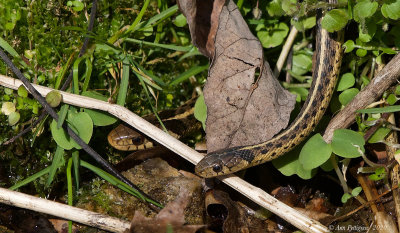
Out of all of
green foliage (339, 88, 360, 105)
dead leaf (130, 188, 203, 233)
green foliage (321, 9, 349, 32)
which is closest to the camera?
dead leaf (130, 188, 203, 233)

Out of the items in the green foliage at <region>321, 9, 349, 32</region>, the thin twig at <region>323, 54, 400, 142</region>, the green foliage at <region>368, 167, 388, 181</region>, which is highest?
the green foliage at <region>321, 9, 349, 32</region>

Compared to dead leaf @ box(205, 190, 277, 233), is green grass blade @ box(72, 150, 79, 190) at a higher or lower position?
higher

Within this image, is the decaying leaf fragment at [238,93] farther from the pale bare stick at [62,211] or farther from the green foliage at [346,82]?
the pale bare stick at [62,211]

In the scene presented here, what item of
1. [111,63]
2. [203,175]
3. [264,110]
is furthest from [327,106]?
[111,63]

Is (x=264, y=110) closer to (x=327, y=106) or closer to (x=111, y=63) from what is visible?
(x=327, y=106)

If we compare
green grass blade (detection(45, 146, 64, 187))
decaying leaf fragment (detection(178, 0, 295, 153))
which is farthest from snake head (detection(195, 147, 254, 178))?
green grass blade (detection(45, 146, 64, 187))

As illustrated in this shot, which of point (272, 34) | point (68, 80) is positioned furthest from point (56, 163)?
point (272, 34)

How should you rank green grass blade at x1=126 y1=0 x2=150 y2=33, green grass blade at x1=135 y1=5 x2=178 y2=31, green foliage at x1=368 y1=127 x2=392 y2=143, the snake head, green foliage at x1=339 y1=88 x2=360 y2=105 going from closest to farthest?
the snake head < green foliage at x1=368 y1=127 x2=392 y2=143 < green foliage at x1=339 y1=88 x2=360 y2=105 < green grass blade at x1=126 y1=0 x2=150 y2=33 < green grass blade at x1=135 y1=5 x2=178 y2=31

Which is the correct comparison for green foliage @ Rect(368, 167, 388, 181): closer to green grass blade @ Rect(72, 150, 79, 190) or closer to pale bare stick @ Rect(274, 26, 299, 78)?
pale bare stick @ Rect(274, 26, 299, 78)
